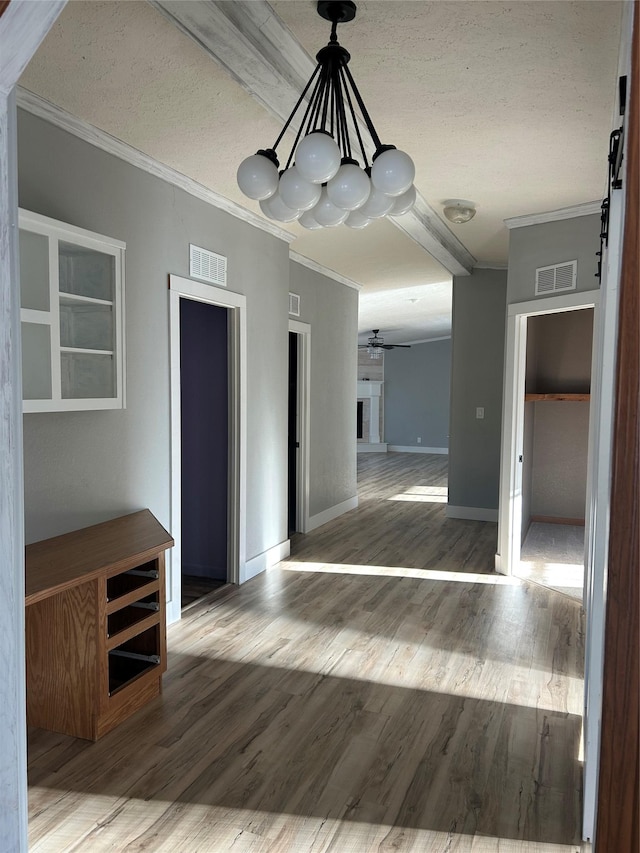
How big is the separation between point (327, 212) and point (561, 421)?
5.01 metres

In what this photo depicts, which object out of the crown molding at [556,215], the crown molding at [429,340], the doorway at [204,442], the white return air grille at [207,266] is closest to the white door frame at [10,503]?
the white return air grille at [207,266]

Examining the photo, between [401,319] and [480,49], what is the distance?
9115 mm

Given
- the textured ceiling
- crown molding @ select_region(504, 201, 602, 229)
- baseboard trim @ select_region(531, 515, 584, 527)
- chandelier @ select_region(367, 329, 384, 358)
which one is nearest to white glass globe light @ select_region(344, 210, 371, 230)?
the textured ceiling

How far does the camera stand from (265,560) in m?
5.01

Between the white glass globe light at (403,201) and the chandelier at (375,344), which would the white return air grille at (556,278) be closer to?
the white glass globe light at (403,201)

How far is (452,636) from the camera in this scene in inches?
146

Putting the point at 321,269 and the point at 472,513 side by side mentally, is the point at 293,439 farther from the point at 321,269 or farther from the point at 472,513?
the point at 472,513

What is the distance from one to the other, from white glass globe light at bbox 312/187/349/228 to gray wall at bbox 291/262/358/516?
11.4 feet

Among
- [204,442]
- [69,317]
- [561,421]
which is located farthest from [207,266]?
[561,421]

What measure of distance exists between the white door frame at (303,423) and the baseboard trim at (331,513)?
14 cm

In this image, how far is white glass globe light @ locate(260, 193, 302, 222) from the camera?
2291 mm

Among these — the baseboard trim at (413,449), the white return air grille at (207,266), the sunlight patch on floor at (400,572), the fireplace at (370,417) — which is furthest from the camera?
the fireplace at (370,417)

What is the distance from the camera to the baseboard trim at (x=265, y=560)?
4.73 m

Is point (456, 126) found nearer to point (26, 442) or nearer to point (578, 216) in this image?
point (578, 216)
